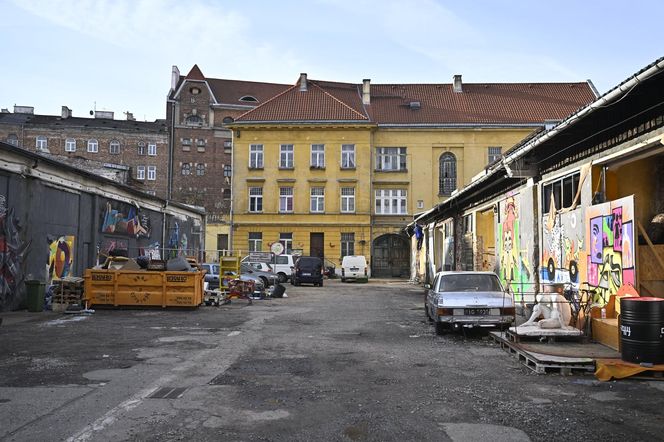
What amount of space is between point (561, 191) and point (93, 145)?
60.3 meters

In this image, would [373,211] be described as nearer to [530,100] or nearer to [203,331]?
[530,100]

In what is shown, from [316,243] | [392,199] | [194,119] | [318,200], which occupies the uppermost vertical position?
[194,119]

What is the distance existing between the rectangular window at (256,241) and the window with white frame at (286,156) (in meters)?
5.76

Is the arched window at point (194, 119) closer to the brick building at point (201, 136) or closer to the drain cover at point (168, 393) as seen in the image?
the brick building at point (201, 136)

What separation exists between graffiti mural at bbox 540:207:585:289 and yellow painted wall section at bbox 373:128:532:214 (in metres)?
31.7

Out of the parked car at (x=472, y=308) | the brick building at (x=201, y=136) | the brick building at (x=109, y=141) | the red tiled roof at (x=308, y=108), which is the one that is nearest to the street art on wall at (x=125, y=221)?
the parked car at (x=472, y=308)

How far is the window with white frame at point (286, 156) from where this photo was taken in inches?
1852

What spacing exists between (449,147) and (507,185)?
96.0 ft

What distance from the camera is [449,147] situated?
155 feet

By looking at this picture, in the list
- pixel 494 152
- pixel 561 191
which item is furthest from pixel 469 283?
pixel 494 152

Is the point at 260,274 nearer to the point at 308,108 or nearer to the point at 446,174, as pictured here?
the point at 308,108

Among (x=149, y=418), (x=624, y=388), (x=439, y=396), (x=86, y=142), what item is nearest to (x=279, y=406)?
(x=149, y=418)

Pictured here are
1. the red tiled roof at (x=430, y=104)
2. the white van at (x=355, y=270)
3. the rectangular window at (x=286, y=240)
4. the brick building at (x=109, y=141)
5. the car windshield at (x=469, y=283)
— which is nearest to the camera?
the car windshield at (x=469, y=283)

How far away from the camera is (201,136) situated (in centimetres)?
6391
